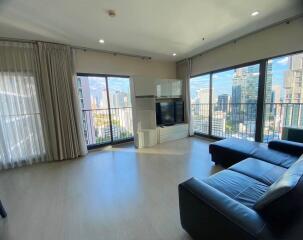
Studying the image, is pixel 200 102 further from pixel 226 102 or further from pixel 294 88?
pixel 294 88

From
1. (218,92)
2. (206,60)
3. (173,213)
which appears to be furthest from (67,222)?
(206,60)

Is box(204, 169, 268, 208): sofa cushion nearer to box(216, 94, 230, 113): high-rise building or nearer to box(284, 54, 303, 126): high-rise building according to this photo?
box(284, 54, 303, 126): high-rise building

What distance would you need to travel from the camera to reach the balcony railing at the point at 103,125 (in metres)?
4.16

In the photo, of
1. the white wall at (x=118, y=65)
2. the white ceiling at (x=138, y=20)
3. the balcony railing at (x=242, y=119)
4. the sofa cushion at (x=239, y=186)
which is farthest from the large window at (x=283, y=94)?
the white wall at (x=118, y=65)

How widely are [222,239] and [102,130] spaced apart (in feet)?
12.6

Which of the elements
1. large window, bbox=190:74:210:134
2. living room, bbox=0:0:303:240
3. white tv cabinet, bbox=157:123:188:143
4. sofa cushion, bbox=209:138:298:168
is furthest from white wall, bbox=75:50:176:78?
sofa cushion, bbox=209:138:298:168

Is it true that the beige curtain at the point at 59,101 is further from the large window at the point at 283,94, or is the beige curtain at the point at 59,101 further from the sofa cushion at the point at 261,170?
the large window at the point at 283,94

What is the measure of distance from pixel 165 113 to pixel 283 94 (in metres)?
2.79

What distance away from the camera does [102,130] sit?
14.2ft

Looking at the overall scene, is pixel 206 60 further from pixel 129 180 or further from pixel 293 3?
pixel 129 180

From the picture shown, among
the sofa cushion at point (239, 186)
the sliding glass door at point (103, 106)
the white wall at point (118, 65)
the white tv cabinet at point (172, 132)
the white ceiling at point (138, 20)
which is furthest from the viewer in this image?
the white tv cabinet at point (172, 132)

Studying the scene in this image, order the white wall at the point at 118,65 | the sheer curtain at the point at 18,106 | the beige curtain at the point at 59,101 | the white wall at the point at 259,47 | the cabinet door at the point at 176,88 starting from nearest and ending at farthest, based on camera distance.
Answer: the white wall at the point at 259,47 < the sheer curtain at the point at 18,106 < the beige curtain at the point at 59,101 < the white wall at the point at 118,65 < the cabinet door at the point at 176,88

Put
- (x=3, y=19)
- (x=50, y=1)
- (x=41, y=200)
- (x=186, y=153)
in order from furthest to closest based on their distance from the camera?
1. (x=186, y=153)
2. (x=3, y=19)
3. (x=41, y=200)
4. (x=50, y=1)

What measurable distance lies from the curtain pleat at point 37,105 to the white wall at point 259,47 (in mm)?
3610
